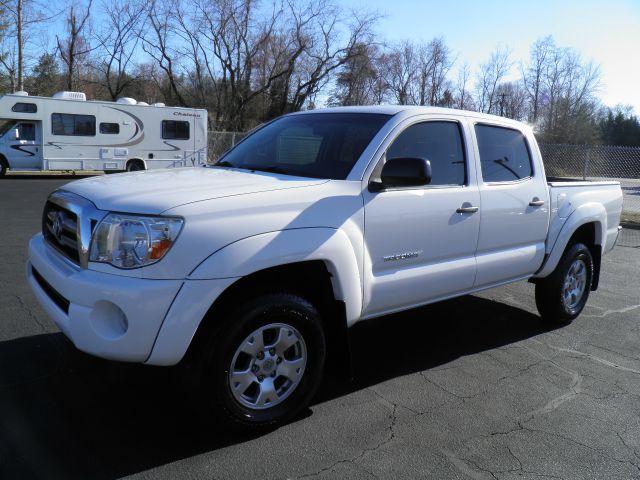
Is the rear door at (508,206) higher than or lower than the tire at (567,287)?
higher

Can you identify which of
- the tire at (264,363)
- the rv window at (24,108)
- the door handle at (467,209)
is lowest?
the tire at (264,363)

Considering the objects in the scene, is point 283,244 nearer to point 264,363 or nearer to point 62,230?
point 264,363

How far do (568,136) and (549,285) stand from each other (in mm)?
61270

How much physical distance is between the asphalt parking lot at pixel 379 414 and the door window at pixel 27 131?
55.6ft

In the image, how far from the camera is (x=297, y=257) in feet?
10.2

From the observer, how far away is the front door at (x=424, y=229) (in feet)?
11.8

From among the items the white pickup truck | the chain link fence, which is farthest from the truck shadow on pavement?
the chain link fence

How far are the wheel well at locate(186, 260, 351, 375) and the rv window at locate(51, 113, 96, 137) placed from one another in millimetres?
19646

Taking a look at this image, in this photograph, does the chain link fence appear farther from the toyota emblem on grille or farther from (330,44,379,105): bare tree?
(330,44,379,105): bare tree

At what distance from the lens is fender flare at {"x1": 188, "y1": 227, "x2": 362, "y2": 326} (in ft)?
9.29

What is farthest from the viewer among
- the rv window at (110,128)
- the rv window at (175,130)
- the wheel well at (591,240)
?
the rv window at (175,130)

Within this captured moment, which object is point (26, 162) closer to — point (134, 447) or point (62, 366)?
point (62, 366)

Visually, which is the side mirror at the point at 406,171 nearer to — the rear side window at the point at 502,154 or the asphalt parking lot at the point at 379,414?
the rear side window at the point at 502,154

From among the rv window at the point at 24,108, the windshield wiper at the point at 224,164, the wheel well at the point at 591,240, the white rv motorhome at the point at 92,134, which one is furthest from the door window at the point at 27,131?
the wheel well at the point at 591,240
